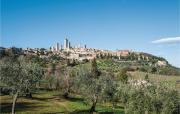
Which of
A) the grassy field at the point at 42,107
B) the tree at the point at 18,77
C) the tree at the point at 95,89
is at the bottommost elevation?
the grassy field at the point at 42,107

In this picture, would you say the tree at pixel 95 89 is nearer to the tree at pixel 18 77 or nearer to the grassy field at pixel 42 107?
the grassy field at pixel 42 107

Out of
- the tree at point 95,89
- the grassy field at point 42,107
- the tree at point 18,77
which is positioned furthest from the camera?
the tree at point 95,89

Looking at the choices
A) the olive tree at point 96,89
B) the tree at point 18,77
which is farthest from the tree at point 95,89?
the tree at point 18,77

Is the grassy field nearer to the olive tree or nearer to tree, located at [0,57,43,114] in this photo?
the olive tree

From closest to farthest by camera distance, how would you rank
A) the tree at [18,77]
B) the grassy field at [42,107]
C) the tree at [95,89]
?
the tree at [18,77], the grassy field at [42,107], the tree at [95,89]

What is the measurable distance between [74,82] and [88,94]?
66.1 feet

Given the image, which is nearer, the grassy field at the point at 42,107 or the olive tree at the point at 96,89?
the grassy field at the point at 42,107

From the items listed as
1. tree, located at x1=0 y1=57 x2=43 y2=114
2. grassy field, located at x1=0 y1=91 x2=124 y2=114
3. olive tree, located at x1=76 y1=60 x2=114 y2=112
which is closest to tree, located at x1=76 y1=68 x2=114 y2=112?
olive tree, located at x1=76 y1=60 x2=114 y2=112

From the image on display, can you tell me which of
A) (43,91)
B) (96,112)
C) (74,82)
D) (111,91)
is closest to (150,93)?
(96,112)

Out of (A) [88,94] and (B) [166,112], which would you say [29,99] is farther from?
(B) [166,112]

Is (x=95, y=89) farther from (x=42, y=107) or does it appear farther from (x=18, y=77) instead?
(x=18, y=77)

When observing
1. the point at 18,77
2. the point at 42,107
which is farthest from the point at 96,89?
the point at 18,77

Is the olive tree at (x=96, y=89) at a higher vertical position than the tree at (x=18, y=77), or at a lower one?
lower

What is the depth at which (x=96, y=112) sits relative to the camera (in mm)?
69750
